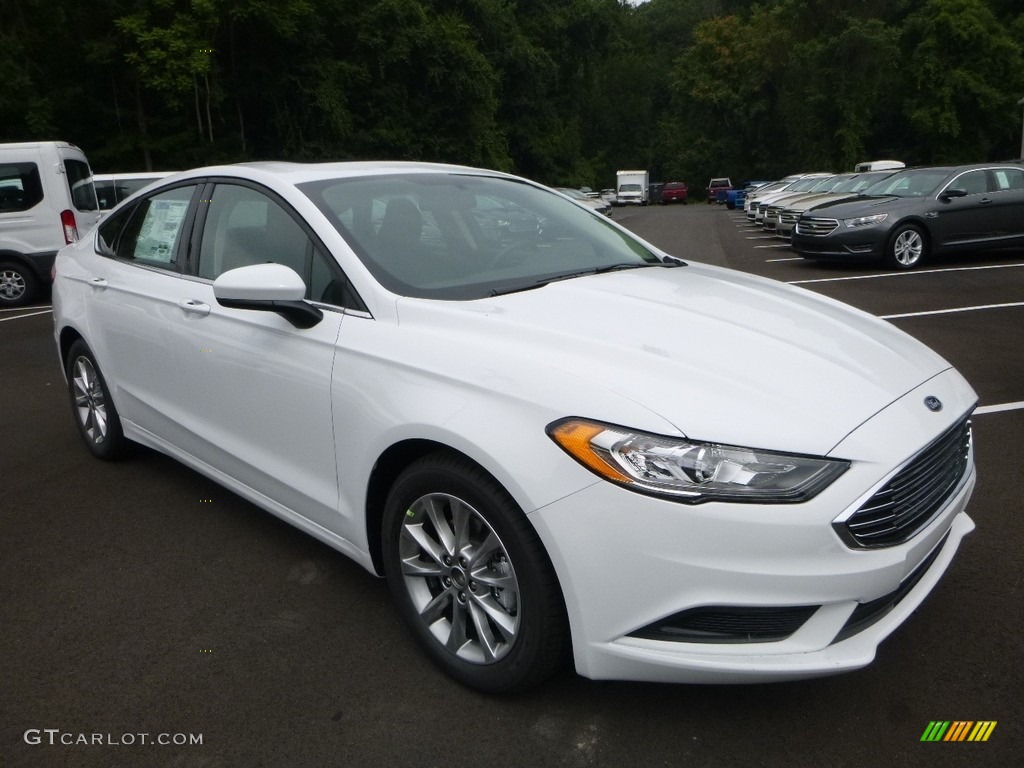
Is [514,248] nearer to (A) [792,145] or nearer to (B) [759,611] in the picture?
(B) [759,611]

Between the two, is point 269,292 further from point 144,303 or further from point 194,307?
point 144,303

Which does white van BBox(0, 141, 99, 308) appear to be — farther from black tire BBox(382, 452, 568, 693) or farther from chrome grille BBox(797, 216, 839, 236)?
black tire BBox(382, 452, 568, 693)

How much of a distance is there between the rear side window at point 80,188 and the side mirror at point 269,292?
10.7 m

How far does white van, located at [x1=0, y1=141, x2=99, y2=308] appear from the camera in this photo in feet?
39.5

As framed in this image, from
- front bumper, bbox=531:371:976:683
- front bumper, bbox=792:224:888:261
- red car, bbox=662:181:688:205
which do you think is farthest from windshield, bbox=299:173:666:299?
red car, bbox=662:181:688:205

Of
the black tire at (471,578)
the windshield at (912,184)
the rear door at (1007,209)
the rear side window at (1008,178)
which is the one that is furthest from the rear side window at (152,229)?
the rear side window at (1008,178)

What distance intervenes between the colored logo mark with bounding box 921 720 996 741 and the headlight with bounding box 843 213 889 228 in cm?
1149

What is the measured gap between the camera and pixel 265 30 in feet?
85.6

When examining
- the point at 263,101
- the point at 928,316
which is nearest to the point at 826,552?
the point at 928,316

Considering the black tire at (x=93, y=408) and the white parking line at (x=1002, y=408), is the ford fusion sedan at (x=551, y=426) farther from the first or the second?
the white parking line at (x=1002, y=408)

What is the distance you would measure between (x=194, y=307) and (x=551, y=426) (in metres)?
1.98

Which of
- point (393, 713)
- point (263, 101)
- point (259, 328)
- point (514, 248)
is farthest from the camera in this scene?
point (263, 101)

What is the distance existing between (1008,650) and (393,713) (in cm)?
192

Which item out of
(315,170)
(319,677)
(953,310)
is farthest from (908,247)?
(319,677)
